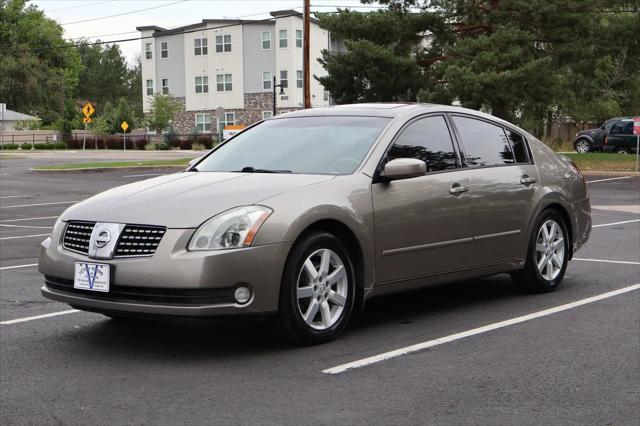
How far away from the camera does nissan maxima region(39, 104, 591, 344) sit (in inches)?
218

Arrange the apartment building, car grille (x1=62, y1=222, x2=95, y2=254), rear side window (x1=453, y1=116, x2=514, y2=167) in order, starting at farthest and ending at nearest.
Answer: the apartment building, rear side window (x1=453, y1=116, x2=514, y2=167), car grille (x1=62, y1=222, x2=95, y2=254)

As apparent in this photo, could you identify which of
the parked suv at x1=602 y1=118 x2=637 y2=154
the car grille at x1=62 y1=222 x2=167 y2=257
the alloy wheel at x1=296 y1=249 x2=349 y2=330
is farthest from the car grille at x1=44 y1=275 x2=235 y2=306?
the parked suv at x1=602 y1=118 x2=637 y2=154

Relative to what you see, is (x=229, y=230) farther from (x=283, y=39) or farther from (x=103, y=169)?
(x=283, y=39)

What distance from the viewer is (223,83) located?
73.9 m

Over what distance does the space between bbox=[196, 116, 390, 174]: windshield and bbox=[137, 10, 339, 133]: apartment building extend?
6277cm

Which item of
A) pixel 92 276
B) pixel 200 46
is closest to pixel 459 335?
pixel 92 276

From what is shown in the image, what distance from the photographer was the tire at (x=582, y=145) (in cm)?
4275

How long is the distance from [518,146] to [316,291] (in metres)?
2.95

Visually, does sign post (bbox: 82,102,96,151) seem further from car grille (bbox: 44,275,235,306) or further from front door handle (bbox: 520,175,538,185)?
car grille (bbox: 44,275,235,306)

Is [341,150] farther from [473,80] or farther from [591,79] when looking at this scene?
[591,79]

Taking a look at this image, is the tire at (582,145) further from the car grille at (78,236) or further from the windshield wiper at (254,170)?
the car grille at (78,236)

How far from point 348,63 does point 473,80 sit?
667 cm

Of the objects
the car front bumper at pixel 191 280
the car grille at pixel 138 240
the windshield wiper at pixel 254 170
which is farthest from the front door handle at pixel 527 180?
the car grille at pixel 138 240

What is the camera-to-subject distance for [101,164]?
1447 inches
